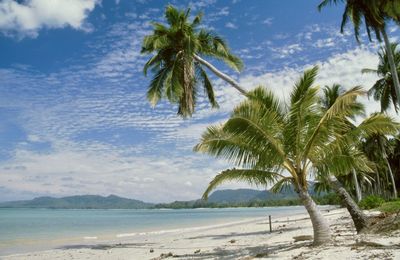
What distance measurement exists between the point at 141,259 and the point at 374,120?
8.77 metres

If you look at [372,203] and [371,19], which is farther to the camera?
[372,203]

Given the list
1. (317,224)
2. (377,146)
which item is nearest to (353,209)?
(317,224)

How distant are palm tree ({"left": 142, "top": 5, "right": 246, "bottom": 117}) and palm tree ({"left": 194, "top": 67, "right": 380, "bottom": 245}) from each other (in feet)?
17.1

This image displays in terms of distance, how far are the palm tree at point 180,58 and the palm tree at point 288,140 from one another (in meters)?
5.22

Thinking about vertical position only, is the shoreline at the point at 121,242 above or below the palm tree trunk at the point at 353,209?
below

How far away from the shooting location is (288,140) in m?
9.33

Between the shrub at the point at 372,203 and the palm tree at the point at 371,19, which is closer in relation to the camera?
the palm tree at the point at 371,19

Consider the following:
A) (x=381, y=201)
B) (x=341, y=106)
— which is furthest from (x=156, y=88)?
(x=381, y=201)

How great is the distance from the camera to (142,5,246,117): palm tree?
48.8 ft

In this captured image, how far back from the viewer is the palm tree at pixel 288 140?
8961mm

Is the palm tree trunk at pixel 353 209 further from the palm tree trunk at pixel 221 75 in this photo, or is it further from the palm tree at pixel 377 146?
the palm tree at pixel 377 146

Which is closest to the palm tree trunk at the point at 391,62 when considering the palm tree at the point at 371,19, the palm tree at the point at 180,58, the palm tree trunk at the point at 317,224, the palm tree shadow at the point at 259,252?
the palm tree at the point at 371,19

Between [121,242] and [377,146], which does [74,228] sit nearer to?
[121,242]

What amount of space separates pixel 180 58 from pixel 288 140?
751 centimetres
